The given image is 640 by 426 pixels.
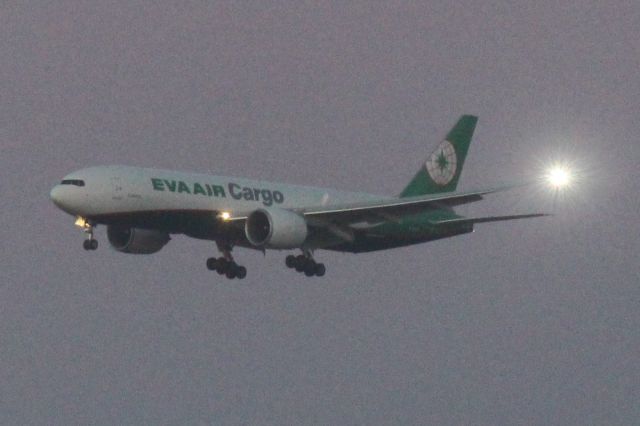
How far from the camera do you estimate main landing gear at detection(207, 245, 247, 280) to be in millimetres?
60781

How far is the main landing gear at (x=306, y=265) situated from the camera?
198ft

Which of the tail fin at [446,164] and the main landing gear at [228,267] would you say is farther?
the tail fin at [446,164]

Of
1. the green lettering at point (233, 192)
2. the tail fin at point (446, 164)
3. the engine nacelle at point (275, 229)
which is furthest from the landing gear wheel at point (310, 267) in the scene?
the tail fin at point (446, 164)

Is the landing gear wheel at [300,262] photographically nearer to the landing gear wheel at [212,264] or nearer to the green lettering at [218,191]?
the landing gear wheel at [212,264]

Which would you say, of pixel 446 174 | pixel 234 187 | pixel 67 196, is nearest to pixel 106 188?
pixel 67 196

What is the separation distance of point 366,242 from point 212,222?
8.32 m

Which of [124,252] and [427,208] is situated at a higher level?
[427,208]

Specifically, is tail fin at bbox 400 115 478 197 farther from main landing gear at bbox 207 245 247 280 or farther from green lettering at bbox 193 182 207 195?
green lettering at bbox 193 182 207 195

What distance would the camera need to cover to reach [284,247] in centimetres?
5688

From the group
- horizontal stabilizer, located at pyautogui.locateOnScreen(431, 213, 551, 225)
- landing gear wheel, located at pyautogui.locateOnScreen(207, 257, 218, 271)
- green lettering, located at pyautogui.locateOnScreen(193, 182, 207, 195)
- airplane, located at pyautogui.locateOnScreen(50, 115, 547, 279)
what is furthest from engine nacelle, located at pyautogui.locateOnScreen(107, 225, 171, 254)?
horizontal stabilizer, located at pyautogui.locateOnScreen(431, 213, 551, 225)

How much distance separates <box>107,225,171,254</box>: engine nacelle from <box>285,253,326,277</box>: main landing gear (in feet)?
19.2

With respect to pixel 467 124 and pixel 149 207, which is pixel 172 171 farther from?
pixel 467 124

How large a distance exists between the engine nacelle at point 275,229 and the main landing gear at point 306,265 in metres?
3.14

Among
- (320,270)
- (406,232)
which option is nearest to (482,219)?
(406,232)
